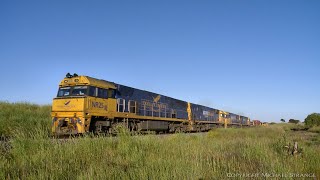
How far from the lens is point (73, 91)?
1502cm

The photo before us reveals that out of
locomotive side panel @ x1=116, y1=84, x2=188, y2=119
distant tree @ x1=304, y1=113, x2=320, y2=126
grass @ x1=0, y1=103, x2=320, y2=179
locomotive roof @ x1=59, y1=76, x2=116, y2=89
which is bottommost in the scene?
grass @ x1=0, y1=103, x2=320, y2=179

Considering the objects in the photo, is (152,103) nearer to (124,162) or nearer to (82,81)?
(82,81)

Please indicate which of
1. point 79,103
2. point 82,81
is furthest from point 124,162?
point 82,81

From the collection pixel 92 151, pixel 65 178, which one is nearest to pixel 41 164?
pixel 65 178

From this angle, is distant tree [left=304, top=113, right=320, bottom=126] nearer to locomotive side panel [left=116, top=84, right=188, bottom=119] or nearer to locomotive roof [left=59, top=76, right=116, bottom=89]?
locomotive side panel [left=116, top=84, right=188, bottom=119]

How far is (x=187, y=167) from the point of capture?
5453 mm

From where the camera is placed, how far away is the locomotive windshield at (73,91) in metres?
14.7

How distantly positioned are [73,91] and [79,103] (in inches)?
45.3

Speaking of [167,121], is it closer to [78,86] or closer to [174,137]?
[78,86]

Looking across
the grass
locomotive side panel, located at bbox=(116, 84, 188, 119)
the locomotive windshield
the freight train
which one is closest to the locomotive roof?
the freight train

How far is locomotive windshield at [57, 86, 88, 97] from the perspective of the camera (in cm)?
1470

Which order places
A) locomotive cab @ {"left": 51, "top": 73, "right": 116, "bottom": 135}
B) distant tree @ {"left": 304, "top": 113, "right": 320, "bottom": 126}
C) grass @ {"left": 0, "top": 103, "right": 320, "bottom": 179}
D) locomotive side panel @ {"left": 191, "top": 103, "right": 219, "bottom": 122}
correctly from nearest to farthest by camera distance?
grass @ {"left": 0, "top": 103, "right": 320, "bottom": 179}, locomotive cab @ {"left": 51, "top": 73, "right": 116, "bottom": 135}, locomotive side panel @ {"left": 191, "top": 103, "right": 219, "bottom": 122}, distant tree @ {"left": 304, "top": 113, "right": 320, "bottom": 126}

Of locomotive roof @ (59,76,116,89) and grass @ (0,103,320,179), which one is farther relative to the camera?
locomotive roof @ (59,76,116,89)

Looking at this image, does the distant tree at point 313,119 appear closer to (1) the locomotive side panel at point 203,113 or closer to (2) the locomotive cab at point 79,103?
(1) the locomotive side panel at point 203,113
